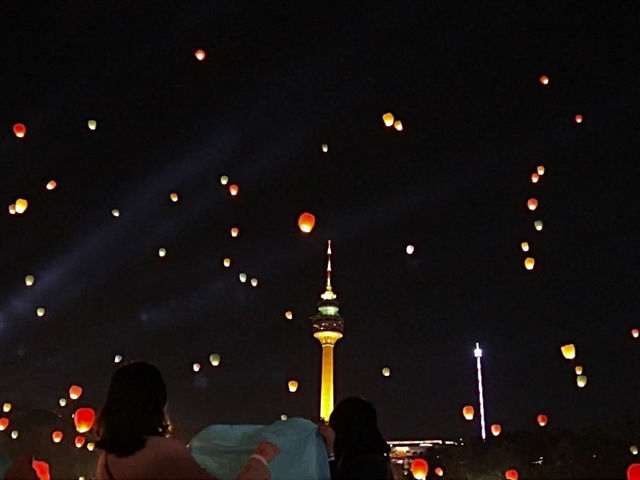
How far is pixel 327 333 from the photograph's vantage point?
8056cm

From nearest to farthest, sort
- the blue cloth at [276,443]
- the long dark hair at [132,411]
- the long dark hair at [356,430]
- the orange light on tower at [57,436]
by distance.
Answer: the long dark hair at [132,411] < the blue cloth at [276,443] < the long dark hair at [356,430] < the orange light on tower at [57,436]

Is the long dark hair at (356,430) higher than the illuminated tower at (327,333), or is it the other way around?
the illuminated tower at (327,333)

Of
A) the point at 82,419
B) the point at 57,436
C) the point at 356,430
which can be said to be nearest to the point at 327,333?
the point at 57,436

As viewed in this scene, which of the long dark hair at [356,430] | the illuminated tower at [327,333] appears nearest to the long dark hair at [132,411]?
the long dark hair at [356,430]

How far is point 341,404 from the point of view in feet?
14.5

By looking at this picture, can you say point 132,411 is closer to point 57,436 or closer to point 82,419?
point 82,419

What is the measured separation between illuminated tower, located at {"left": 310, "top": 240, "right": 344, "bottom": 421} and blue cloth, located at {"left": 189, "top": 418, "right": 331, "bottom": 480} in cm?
7442

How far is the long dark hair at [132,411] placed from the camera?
11.1 ft

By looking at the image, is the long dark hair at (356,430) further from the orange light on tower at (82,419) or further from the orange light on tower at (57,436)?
the orange light on tower at (57,436)

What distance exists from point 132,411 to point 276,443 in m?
1.01

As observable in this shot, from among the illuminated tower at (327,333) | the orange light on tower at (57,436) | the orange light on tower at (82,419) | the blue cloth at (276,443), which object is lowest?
the blue cloth at (276,443)

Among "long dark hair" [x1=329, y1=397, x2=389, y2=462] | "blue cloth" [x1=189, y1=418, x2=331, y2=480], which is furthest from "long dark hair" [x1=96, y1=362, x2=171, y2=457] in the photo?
"long dark hair" [x1=329, y1=397, x2=389, y2=462]

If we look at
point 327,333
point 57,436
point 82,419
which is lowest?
point 82,419

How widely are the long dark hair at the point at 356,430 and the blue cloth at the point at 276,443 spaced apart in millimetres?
114
